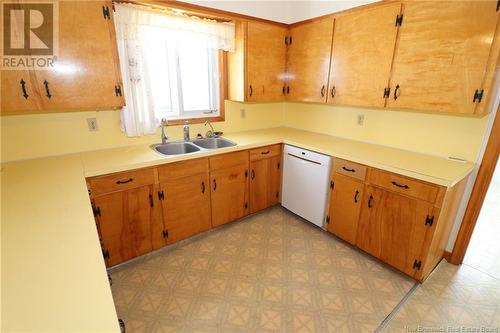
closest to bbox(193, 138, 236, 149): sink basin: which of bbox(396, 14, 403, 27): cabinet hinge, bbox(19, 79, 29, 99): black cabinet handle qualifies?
bbox(19, 79, 29, 99): black cabinet handle

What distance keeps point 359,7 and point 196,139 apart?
1936 millimetres

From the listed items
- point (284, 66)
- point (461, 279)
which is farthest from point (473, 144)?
point (284, 66)

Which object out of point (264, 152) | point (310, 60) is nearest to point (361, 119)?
point (310, 60)

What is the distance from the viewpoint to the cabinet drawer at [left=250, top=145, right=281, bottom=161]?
2.55 meters

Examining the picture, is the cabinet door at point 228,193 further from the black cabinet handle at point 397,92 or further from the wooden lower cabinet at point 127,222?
the black cabinet handle at point 397,92

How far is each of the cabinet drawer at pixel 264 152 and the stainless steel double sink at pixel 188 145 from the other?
0.77 ft

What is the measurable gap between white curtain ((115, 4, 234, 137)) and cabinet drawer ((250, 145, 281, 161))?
1000 millimetres

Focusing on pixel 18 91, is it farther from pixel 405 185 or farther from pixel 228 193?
pixel 405 185

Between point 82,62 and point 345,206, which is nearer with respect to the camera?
point 82,62

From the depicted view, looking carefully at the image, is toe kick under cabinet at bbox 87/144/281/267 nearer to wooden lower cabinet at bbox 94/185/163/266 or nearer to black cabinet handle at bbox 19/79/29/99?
wooden lower cabinet at bbox 94/185/163/266

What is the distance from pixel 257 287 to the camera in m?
1.90

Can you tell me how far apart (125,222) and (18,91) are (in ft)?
3.71

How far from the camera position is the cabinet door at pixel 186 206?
213 centimetres

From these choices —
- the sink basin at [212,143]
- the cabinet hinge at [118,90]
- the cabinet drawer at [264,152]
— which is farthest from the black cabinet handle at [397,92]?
the cabinet hinge at [118,90]
